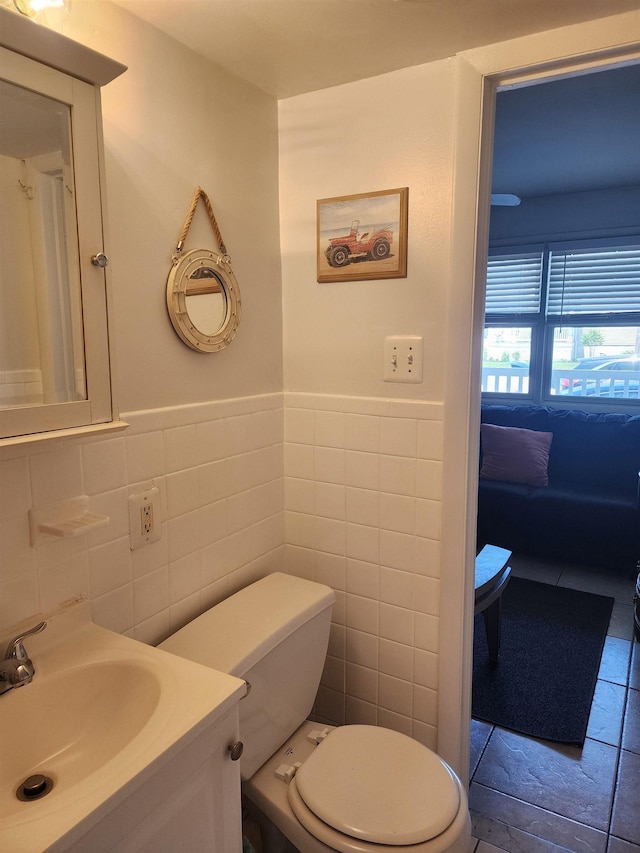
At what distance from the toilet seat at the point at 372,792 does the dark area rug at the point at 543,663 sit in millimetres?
954

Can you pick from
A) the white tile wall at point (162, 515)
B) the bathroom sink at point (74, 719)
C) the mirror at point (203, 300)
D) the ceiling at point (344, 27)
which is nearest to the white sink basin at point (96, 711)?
the bathroom sink at point (74, 719)

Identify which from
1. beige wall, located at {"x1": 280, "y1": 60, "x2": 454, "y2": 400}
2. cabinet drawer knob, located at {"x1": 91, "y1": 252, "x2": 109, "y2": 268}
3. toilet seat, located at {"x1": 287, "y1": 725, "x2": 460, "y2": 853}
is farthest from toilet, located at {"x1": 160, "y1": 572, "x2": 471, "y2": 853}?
cabinet drawer knob, located at {"x1": 91, "y1": 252, "x2": 109, "y2": 268}

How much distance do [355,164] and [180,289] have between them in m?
0.63

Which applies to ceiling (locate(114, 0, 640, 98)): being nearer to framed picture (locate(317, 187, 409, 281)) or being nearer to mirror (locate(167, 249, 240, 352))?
framed picture (locate(317, 187, 409, 281))

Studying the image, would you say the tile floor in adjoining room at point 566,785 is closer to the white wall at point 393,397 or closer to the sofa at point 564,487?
the white wall at point 393,397

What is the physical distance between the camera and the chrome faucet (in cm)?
101

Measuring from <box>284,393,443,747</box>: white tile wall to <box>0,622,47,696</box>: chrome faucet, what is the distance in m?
0.92

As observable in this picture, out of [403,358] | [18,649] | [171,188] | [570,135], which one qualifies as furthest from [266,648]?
[570,135]

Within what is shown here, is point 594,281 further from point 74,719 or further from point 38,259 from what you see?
point 74,719

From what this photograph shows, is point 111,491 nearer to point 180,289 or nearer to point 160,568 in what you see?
point 160,568

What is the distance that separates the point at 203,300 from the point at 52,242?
485 mm

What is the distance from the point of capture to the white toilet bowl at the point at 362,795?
46.7 inches

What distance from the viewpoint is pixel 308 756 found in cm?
144

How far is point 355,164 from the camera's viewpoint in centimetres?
159
